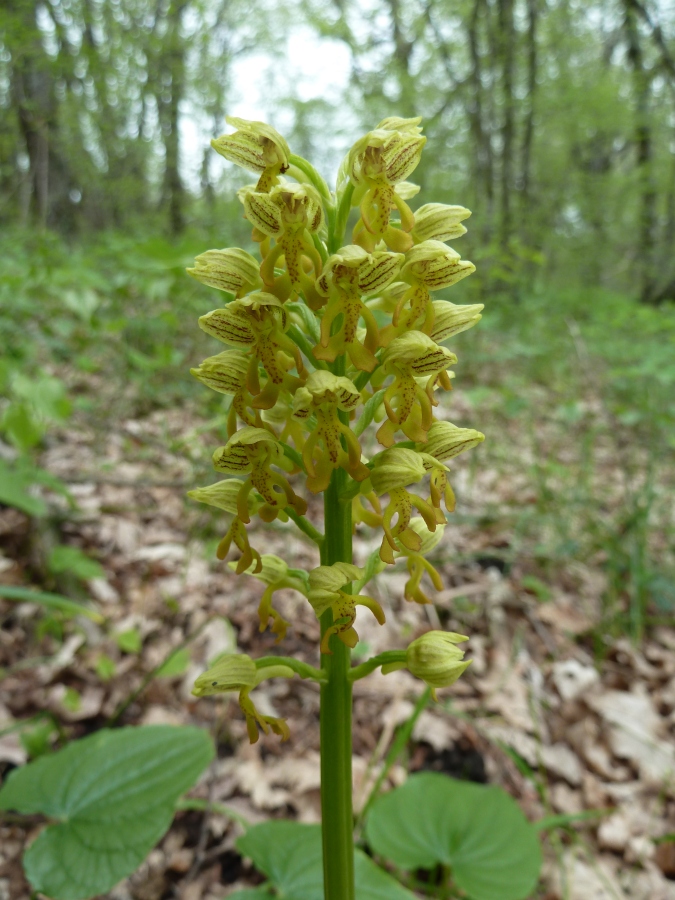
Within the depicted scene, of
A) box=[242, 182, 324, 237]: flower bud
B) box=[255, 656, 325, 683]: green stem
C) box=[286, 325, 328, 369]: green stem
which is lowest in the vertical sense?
box=[255, 656, 325, 683]: green stem

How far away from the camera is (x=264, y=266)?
4.48 ft

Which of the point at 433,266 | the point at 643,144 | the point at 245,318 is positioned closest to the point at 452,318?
the point at 433,266

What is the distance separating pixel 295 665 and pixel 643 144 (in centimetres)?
1639

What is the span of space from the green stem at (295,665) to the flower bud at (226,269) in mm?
849

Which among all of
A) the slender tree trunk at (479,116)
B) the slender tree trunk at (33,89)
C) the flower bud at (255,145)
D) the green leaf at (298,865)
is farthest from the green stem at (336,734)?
the slender tree trunk at (479,116)

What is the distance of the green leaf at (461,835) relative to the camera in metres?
1.87

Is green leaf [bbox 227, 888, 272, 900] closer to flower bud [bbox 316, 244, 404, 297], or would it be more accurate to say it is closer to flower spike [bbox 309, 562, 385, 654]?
flower spike [bbox 309, 562, 385, 654]

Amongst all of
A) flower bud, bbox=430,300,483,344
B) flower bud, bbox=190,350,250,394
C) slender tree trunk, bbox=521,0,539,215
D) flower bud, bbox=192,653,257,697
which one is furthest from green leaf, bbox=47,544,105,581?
slender tree trunk, bbox=521,0,539,215

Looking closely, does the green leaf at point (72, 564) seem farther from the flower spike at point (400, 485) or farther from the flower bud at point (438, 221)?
the flower bud at point (438, 221)

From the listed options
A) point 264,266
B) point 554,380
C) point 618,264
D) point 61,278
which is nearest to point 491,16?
point 554,380

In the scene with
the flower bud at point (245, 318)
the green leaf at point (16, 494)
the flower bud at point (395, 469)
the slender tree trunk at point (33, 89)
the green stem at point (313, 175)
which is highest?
the slender tree trunk at point (33, 89)

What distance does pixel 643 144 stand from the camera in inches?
558

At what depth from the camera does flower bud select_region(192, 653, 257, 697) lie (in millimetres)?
1401

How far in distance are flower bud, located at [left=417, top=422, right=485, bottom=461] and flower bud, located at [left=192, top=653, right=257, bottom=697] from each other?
0.65 m
